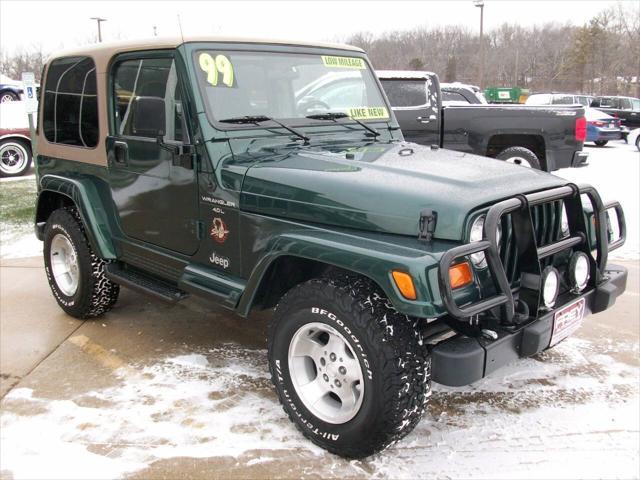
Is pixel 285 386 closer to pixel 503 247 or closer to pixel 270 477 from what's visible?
pixel 270 477

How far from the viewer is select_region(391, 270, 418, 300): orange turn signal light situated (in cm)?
232

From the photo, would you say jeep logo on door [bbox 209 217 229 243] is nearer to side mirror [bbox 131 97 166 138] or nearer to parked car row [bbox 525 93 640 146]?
side mirror [bbox 131 97 166 138]

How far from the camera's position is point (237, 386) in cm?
351

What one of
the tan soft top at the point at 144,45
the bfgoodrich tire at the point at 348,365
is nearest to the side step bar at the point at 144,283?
the bfgoodrich tire at the point at 348,365

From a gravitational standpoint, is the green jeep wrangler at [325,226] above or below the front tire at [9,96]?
Answer: below

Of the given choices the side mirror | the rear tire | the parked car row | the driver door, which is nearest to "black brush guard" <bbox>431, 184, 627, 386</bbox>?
the driver door

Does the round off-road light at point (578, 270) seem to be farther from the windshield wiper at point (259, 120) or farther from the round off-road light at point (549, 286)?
the windshield wiper at point (259, 120)

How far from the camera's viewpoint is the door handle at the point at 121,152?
3785 millimetres

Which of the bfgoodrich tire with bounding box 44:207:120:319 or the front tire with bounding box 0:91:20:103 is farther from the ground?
the front tire with bounding box 0:91:20:103

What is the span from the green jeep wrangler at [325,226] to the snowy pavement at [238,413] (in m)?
0.35

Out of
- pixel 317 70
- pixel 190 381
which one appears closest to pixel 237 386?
pixel 190 381

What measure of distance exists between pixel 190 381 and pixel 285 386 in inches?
35.2

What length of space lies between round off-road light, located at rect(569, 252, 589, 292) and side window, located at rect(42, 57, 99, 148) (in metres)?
3.10

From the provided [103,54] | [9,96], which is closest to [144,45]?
[103,54]
